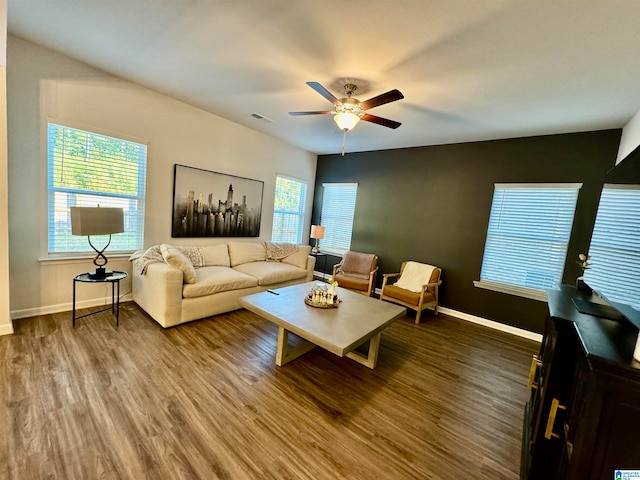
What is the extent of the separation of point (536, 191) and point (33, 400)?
5.49 m

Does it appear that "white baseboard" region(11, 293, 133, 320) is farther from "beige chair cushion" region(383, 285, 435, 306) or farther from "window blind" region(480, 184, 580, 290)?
"window blind" region(480, 184, 580, 290)

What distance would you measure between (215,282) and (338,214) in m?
3.16

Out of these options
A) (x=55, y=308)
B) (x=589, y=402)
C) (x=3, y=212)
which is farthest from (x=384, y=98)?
(x=55, y=308)

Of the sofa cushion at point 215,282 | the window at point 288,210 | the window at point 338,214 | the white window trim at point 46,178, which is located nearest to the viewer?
the white window trim at point 46,178

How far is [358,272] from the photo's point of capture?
15.8 feet

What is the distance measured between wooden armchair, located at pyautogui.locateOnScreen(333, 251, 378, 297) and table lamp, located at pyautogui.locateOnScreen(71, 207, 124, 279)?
300cm

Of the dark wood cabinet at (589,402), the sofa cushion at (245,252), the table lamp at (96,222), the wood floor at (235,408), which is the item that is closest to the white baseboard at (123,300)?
the wood floor at (235,408)

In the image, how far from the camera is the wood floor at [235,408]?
147 cm

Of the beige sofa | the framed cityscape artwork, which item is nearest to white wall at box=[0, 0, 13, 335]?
the beige sofa

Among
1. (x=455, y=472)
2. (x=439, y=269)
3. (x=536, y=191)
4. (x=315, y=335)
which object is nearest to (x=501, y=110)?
(x=536, y=191)

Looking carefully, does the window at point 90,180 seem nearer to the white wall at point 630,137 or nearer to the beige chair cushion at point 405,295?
the beige chair cushion at point 405,295

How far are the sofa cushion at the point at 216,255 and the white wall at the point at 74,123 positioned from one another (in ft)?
0.96

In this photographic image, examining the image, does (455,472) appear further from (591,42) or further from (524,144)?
(524,144)

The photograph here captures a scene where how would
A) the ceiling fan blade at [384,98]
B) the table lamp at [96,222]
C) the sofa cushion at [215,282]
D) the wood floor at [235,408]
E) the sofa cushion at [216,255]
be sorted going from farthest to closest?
the sofa cushion at [216,255] → the sofa cushion at [215,282] → the table lamp at [96,222] → the ceiling fan blade at [384,98] → the wood floor at [235,408]
